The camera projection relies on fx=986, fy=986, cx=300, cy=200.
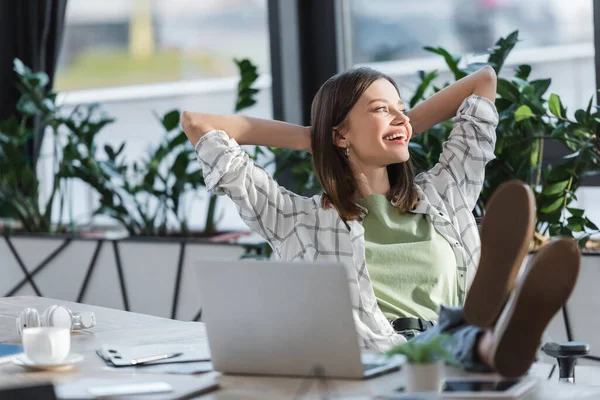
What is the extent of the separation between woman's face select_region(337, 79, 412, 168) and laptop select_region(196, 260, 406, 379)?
71cm

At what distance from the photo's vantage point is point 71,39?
5176 mm

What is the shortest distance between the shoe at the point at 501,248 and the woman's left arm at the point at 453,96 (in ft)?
3.37

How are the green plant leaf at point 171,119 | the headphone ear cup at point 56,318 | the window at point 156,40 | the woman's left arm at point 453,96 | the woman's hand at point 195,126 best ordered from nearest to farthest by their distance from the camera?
the headphone ear cup at point 56,318 → the woman's hand at point 195,126 → the woman's left arm at point 453,96 → the green plant leaf at point 171,119 → the window at point 156,40

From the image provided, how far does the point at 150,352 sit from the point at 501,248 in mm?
676

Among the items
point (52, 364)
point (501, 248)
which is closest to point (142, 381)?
point (52, 364)

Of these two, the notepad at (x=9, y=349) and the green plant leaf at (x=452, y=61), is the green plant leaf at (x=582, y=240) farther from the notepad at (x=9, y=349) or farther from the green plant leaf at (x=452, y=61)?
the notepad at (x=9, y=349)

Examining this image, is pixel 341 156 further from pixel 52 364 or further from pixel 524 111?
pixel 52 364

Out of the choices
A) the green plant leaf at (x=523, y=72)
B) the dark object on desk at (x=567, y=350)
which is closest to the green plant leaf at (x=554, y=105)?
the green plant leaf at (x=523, y=72)

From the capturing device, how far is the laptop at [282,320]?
4.90 ft

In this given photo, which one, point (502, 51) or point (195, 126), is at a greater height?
point (502, 51)

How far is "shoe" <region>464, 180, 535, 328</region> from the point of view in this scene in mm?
1505

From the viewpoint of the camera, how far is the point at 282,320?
154 cm

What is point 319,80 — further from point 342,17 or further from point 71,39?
point 71,39

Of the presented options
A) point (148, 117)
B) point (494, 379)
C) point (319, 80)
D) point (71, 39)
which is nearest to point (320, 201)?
point (494, 379)
